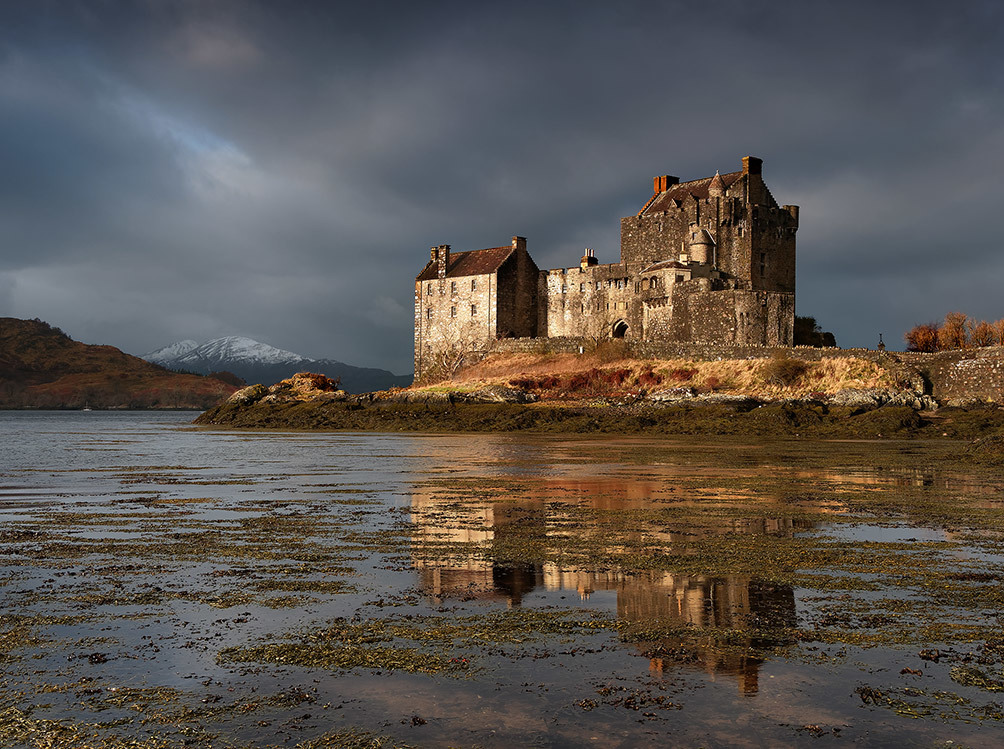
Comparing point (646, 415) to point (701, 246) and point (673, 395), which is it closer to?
point (673, 395)

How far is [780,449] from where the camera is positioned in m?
25.5

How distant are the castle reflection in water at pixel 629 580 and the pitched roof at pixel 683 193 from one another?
167 feet

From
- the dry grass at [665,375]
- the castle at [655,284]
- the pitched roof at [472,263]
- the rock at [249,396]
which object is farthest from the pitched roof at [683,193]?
the rock at [249,396]

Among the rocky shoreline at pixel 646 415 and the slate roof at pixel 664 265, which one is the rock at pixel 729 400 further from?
the slate roof at pixel 664 265

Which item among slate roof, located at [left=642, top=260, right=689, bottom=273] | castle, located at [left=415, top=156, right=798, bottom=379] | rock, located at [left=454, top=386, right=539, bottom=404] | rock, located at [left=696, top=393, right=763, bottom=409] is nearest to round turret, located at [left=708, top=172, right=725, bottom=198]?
castle, located at [left=415, top=156, right=798, bottom=379]

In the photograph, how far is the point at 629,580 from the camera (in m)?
7.55

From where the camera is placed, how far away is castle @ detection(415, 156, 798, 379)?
175 feet

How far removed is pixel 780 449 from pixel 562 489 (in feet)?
41.6

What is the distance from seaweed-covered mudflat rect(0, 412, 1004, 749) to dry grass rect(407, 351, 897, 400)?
2846cm

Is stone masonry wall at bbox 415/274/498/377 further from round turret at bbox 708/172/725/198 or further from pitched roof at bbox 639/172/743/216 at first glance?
round turret at bbox 708/172/725/198

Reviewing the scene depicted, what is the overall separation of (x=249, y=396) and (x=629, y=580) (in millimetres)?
53342

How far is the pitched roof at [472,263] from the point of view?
218ft

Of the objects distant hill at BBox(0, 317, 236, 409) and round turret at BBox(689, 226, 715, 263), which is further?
distant hill at BBox(0, 317, 236, 409)

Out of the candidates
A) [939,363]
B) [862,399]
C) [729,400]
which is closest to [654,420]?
[729,400]
